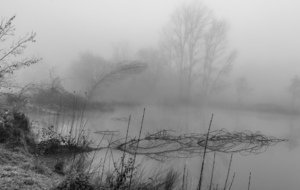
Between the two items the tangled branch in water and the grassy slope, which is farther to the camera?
the tangled branch in water

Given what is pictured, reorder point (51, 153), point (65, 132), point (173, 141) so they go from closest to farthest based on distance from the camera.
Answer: point (51, 153)
point (173, 141)
point (65, 132)

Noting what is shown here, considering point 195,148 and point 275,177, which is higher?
point 195,148

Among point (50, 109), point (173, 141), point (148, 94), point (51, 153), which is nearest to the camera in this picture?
point (51, 153)

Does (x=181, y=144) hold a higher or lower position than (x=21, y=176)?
higher

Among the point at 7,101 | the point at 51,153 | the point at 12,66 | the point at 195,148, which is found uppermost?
the point at 12,66

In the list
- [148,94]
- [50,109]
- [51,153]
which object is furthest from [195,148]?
[148,94]

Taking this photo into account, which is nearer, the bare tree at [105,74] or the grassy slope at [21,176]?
the grassy slope at [21,176]

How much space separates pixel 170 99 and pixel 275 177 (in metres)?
14.5

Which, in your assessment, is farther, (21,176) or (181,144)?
(181,144)

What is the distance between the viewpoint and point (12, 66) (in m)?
6.19

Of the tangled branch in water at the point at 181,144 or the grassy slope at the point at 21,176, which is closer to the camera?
the grassy slope at the point at 21,176

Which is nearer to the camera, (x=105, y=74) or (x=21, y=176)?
(x=21, y=176)

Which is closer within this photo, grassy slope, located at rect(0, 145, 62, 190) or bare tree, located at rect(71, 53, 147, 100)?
grassy slope, located at rect(0, 145, 62, 190)

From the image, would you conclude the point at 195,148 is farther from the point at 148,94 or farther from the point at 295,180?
the point at 148,94
